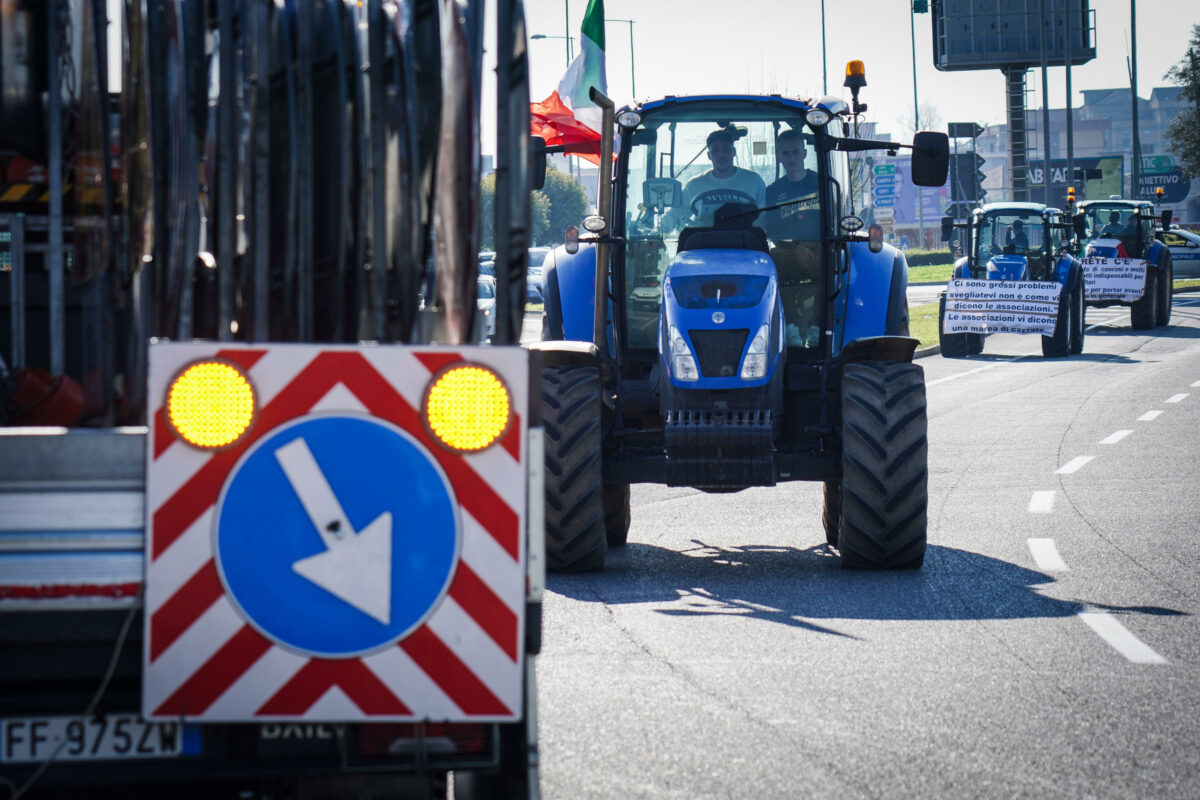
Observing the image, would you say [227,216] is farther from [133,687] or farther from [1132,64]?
[1132,64]

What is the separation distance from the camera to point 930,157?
32.2 ft

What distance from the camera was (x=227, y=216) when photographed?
400 cm

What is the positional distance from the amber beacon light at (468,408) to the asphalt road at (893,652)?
1.94 metres

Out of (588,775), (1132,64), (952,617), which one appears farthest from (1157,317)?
(588,775)

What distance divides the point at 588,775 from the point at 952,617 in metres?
3.13

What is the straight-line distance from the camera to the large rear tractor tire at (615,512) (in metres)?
10.3

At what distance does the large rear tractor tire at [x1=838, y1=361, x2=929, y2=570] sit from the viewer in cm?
896

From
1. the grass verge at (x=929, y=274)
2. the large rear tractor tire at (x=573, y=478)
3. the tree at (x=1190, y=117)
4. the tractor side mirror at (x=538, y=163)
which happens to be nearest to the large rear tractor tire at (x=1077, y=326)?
the large rear tractor tire at (x=573, y=478)

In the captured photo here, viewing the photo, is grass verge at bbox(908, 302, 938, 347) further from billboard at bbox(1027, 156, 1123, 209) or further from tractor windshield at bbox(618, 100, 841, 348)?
billboard at bbox(1027, 156, 1123, 209)

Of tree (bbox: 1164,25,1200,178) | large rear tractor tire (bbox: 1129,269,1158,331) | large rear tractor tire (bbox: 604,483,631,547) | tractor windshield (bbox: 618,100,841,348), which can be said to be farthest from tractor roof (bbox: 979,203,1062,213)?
tree (bbox: 1164,25,1200,178)

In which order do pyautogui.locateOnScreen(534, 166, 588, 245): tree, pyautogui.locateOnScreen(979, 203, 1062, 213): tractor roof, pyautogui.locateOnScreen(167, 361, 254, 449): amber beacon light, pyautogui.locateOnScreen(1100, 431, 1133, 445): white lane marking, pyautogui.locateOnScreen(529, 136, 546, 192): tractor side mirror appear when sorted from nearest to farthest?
pyautogui.locateOnScreen(167, 361, 254, 449): amber beacon light, pyautogui.locateOnScreen(529, 136, 546, 192): tractor side mirror, pyautogui.locateOnScreen(1100, 431, 1133, 445): white lane marking, pyautogui.locateOnScreen(979, 203, 1062, 213): tractor roof, pyautogui.locateOnScreen(534, 166, 588, 245): tree

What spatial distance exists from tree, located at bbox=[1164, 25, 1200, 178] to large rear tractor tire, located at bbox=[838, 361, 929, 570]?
74245 millimetres

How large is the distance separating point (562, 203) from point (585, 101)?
84.6 m

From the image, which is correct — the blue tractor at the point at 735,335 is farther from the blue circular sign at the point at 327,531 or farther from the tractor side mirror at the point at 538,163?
the blue circular sign at the point at 327,531
